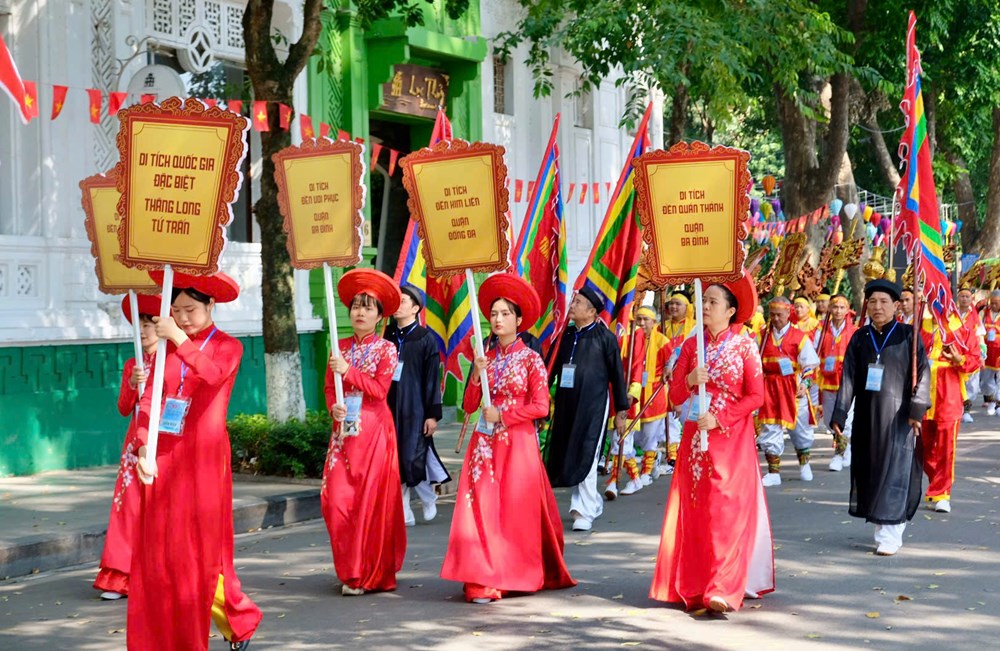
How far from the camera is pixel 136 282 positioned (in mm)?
7355

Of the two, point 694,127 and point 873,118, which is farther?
point 694,127

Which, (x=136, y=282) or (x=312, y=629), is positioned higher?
(x=136, y=282)

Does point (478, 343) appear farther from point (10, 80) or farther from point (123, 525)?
point (10, 80)

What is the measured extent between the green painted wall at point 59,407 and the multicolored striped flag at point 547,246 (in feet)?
13.6

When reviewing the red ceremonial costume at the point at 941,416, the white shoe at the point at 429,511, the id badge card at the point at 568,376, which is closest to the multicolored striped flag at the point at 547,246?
the id badge card at the point at 568,376

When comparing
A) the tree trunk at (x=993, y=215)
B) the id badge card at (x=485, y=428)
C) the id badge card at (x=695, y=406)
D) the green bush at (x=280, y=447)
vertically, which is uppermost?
the tree trunk at (x=993, y=215)

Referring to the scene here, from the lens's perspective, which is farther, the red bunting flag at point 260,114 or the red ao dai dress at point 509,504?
the red bunting flag at point 260,114

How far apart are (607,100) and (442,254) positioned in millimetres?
15344

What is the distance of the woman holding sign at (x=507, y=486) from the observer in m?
7.89

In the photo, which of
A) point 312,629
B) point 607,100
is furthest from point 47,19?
point 607,100

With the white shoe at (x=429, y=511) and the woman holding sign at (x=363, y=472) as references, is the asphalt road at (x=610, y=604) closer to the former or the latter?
the woman holding sign at (x=363, y=472)

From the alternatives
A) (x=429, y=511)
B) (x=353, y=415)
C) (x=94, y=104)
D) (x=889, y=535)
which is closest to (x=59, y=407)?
(x=94, y=104)

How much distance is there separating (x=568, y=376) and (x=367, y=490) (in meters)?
2.83

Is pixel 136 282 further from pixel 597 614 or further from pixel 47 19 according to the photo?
pixel 47 19
